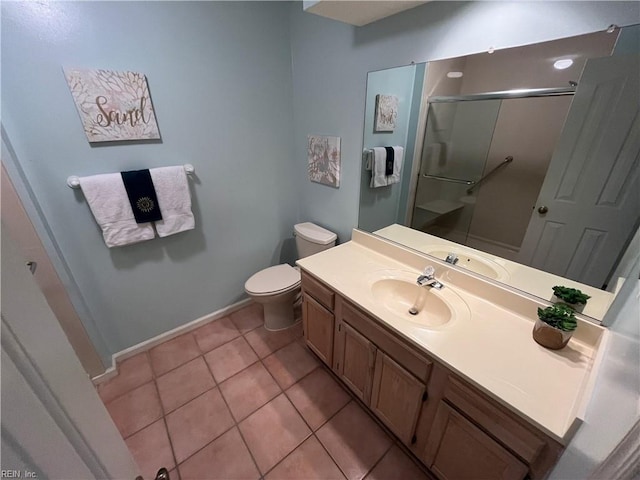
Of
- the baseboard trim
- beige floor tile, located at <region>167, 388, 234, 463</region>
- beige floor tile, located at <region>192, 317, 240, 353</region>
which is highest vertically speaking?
the baseboard trim

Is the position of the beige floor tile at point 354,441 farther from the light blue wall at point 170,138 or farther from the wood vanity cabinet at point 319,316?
the light blue wall at point 170,138

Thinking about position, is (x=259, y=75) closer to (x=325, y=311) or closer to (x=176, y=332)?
(x=325, y=311)

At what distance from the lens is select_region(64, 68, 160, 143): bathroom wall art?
4.16 ft

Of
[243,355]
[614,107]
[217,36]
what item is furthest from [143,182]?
[614,107]

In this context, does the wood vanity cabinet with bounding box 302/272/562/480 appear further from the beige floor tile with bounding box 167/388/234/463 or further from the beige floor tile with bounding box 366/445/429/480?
the beige floor tile with bounding box 167/388/234/463

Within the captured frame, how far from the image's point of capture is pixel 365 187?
5.52ft

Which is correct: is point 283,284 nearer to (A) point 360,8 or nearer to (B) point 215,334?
(B) point 215,334

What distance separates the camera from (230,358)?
185 cm

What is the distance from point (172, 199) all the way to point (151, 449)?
137cm

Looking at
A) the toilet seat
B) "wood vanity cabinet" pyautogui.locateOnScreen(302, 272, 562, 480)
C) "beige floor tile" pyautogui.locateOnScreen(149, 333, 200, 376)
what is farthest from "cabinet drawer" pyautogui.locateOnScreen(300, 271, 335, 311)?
"beige floor tile" pyautogui.locateOnScreen(149, 333, 200, 376)

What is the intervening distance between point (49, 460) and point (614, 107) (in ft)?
5.29

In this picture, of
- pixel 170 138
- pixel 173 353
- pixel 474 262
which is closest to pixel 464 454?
pixel 474 262

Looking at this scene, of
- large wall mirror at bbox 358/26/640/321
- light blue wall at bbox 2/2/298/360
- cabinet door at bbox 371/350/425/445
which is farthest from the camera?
light blue wall at bbox 2/2/298/360

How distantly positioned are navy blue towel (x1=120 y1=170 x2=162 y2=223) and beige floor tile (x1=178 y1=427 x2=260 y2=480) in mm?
1313
